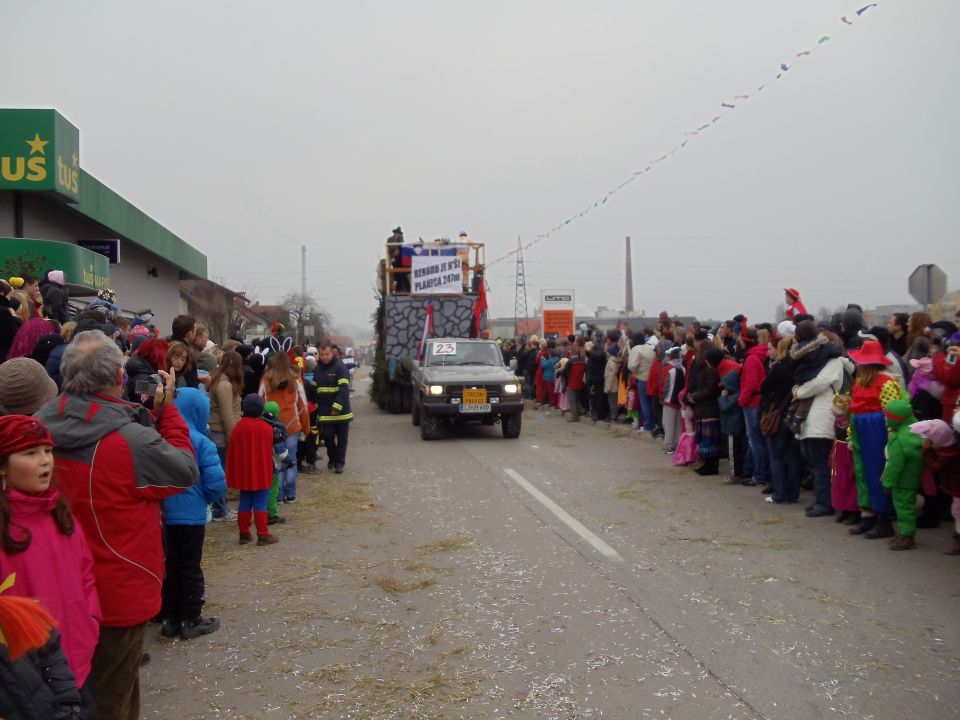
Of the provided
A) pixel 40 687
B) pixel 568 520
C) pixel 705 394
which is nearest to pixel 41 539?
→ pixel 40 687

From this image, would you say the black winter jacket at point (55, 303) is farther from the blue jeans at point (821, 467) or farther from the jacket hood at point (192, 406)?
the blue jeans at point (821, 467)

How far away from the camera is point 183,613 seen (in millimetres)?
5289

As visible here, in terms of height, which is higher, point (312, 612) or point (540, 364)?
point (540, 364)

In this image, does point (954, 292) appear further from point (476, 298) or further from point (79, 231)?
point (79, 231)

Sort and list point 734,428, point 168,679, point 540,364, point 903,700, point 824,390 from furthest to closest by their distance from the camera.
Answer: point 540,364
point 734,428
point 824,390
point 168,679
point 903,700

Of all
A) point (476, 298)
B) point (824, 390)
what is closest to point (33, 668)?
point (824, 390)

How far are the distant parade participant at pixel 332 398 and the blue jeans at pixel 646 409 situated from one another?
19.9 ft

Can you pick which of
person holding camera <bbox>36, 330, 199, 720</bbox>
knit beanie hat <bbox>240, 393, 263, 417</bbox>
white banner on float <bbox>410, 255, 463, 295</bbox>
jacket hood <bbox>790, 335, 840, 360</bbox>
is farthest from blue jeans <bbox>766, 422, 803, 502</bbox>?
Result: white banner on float <bbox>410, 255, 463, 295</bbox>

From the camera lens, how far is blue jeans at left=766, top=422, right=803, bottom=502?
911cm

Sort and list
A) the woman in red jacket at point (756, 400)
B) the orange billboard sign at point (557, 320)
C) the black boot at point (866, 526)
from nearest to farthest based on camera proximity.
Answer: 1. the black boot at point (866, 526)
2. the woman in red jacket at point (756, 400)
3. the orange billboard sign at point (557, 320)

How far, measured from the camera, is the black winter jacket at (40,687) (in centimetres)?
221

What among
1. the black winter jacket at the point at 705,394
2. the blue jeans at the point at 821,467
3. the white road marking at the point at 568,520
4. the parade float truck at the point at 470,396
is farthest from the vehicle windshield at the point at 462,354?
the blue jeans at the point at 821,467

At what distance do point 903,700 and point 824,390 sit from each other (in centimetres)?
474

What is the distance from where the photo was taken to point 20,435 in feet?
9.16
